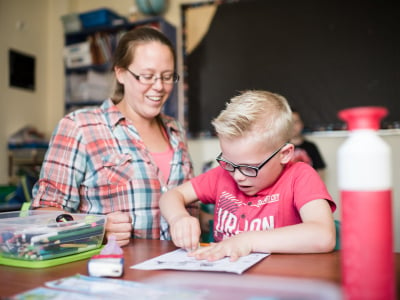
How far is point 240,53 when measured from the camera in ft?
12.5

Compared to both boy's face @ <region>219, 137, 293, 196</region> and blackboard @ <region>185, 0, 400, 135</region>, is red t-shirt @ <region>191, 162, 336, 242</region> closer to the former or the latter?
boy's face @ <region>219, 137, 293, 196</region>

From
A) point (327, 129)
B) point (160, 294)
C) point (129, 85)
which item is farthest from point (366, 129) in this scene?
point (327, 129)

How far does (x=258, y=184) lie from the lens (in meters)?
1.10

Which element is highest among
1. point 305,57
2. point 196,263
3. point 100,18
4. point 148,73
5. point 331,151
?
point 100,18

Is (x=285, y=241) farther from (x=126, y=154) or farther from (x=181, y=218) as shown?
(x=126, y=154)

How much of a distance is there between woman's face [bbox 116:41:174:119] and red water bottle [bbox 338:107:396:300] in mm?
1169

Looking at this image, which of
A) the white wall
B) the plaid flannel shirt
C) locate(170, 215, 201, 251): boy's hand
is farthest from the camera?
the white wall

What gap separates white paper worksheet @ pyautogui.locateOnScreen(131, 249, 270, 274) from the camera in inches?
29.4

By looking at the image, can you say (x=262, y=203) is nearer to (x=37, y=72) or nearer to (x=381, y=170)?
(x=381, y=170)

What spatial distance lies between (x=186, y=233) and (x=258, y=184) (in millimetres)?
254

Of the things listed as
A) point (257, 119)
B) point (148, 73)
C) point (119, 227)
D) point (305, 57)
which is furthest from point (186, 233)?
point (305, 57)

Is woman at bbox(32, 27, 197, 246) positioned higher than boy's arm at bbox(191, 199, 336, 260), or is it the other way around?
woman at bbox(32, 27, 197, 246)

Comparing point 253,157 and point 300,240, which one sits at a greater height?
point 253,157

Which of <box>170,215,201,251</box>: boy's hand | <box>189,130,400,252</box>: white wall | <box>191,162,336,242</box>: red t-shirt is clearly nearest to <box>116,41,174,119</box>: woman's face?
<box>191,162,336,242</box>: red t-shirt
